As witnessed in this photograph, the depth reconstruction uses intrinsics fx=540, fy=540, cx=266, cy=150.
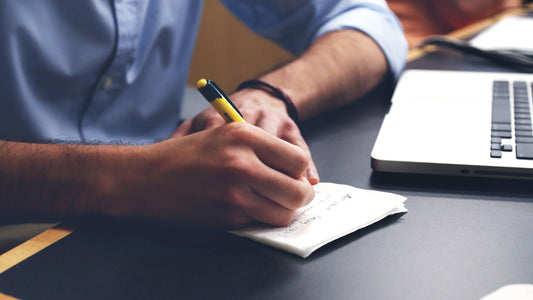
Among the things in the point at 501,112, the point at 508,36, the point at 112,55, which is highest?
the point at 112,55

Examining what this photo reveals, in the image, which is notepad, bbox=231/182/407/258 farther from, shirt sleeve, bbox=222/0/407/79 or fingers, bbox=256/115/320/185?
shirt sleeve, bbox=222/0/407/79

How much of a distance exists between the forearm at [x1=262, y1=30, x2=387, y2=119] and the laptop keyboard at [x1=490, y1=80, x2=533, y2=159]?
169 mm

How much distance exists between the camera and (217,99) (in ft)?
1.53

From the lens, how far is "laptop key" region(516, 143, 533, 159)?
0.50 meters

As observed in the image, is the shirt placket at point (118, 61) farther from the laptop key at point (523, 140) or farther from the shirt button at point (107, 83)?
the laptop key at point (523, 140)

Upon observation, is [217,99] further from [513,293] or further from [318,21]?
[318,21]

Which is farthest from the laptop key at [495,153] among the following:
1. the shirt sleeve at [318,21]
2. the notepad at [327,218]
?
the shirt sleeve at [318,21]

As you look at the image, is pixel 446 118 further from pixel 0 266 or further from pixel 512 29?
pixel 512 29

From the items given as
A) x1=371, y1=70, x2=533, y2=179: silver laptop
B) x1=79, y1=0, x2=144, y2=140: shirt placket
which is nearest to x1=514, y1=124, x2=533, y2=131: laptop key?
x1=371, y1=70, x2=533, y2=179: silver laptop

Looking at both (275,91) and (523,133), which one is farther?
(275,91)

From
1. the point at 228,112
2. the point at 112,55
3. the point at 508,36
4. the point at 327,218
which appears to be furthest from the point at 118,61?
the point at 508,36

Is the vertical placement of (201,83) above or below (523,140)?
above

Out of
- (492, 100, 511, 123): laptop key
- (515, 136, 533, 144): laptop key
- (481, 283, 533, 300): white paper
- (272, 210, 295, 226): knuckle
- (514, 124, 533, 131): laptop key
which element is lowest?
(492, 100, 511, 123): laptop key

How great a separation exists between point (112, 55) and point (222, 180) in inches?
15.9
